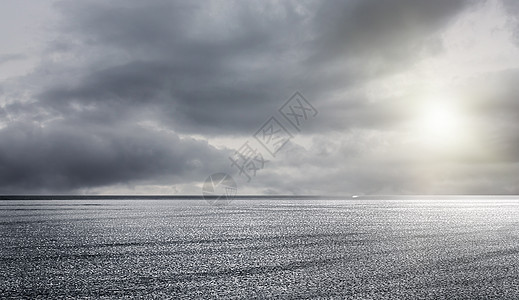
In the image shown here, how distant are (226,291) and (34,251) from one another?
264 inches

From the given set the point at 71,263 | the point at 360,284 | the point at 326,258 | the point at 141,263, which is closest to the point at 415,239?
the point at 326,258

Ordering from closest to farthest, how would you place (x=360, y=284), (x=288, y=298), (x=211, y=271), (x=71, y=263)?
(x=288, y=298) < (x=360, y=284) < (x=211, y=271) < (x=71, y=263)

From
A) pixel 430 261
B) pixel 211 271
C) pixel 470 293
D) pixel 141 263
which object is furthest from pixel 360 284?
pixel 141 263


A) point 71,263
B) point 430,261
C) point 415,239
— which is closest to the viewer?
point 71,263

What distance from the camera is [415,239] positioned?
48.3 ft

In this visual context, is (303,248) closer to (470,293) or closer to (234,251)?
(234,251)

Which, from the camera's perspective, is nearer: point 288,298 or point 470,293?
point 288,298

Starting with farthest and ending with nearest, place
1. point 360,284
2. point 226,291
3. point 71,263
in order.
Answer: point 71,263, point 360,284, point 226,291

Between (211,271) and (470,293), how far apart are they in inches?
173

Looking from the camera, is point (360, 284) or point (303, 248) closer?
point (360, 284)

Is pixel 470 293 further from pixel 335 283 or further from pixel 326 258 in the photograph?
pixel 326 258

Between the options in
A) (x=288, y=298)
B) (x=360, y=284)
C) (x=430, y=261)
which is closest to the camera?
(x=288, y=298)

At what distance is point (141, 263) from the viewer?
931 centimetres

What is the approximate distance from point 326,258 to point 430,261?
7.52 ft
